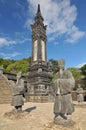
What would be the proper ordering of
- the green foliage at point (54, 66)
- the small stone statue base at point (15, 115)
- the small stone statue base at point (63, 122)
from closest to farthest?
the small stone statue base at point (63, 122)
the small stone statue base at point (15, 115)
the green foliage at point (54, 66)

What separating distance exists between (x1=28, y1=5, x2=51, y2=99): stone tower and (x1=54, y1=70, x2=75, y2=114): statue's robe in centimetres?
2347

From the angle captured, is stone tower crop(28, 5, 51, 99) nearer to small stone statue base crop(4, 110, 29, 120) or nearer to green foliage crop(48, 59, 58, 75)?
small stone statue base crop(4, 110, 29, 120)

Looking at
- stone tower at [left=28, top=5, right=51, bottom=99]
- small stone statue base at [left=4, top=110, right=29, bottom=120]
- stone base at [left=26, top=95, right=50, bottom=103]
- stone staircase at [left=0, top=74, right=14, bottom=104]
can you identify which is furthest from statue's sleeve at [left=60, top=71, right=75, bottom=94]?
stone tower at [left=28, top=5, right=51, bottom=99]

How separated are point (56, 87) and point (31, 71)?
28152 millimetres

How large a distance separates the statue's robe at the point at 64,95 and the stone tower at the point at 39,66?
2347 centimetres

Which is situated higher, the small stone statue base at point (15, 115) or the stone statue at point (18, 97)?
the stone statue at point (18, 97)

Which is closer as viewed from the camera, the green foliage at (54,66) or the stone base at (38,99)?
the stone base at (38,99)

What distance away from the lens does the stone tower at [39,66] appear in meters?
32.6

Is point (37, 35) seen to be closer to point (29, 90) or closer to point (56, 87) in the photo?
point (29, 90)

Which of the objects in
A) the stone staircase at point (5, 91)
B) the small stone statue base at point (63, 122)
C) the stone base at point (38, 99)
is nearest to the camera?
the small stone statue base at point (63, 122)

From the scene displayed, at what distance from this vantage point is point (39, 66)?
33.4 meters

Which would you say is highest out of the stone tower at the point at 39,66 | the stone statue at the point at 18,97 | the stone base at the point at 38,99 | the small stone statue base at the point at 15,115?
the stone tower at the point at 39,66

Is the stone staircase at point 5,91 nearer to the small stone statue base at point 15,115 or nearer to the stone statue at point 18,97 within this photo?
the stone statue at point 18,97

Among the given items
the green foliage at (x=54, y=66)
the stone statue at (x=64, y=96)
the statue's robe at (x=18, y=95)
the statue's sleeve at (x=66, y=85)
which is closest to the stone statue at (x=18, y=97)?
the statue's robe at (x=18, y=95)
